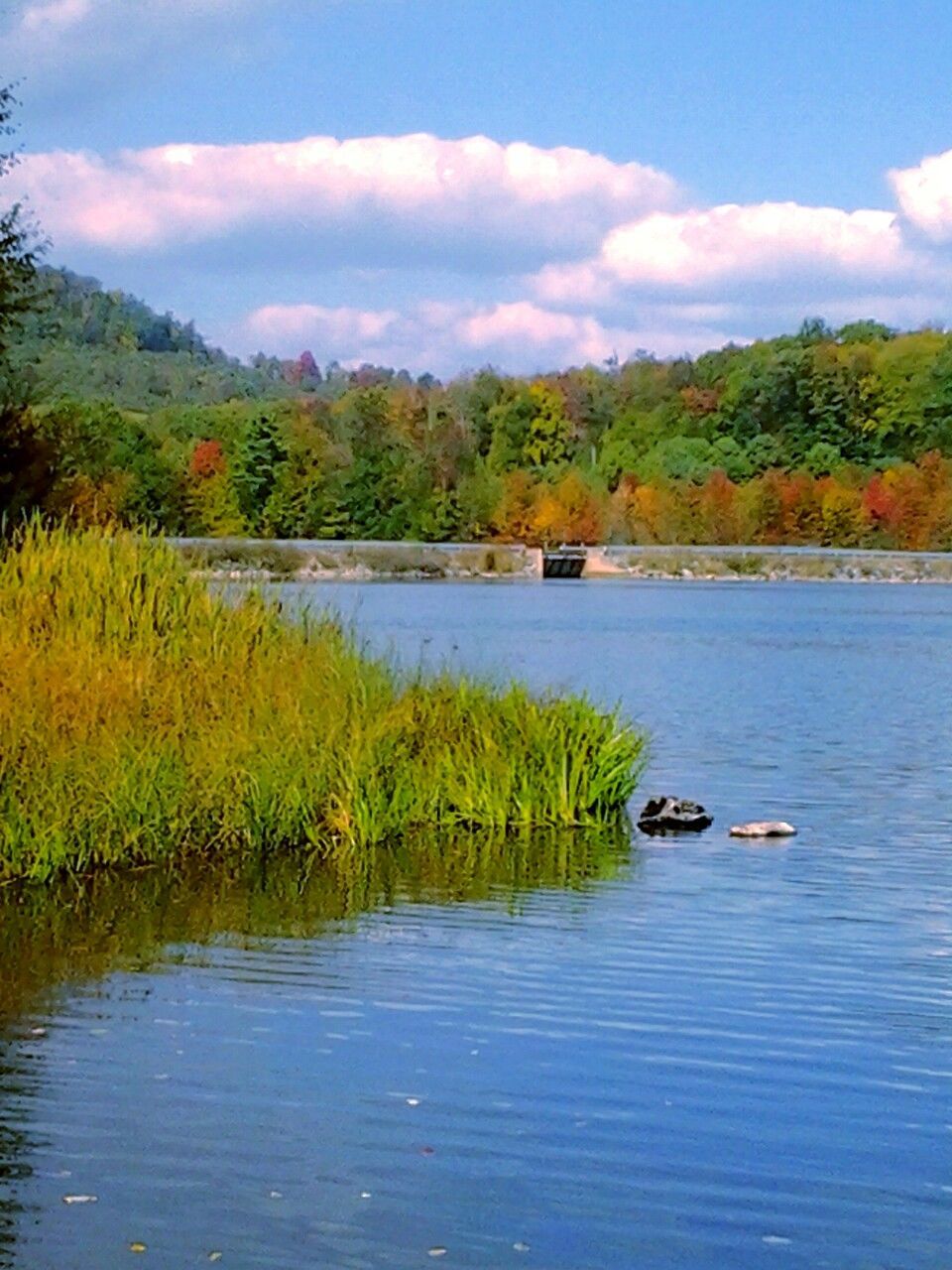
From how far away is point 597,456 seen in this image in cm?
12612

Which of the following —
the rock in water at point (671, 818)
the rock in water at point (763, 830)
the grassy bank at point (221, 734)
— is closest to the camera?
the grassy bank at point (221, 734)

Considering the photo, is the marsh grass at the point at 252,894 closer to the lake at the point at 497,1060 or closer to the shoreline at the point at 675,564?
the lake at the point at 497,1060

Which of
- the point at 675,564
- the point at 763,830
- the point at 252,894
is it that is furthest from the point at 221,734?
the point at 675,564

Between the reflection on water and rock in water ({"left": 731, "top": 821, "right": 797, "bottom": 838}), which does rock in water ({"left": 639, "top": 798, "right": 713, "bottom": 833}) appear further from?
the reflection on water

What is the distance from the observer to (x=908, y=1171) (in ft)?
24.9

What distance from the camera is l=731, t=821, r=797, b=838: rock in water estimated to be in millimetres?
16969

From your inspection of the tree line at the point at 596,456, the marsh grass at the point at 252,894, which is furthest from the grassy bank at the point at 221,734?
the tree line at the point at 596,456

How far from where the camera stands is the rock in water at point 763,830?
668 inches

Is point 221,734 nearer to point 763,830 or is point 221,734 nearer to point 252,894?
point 252,894

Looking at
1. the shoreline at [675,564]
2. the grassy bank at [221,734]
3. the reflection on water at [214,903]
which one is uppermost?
the shoreline at [675,564]

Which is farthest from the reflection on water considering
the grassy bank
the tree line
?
the tree line

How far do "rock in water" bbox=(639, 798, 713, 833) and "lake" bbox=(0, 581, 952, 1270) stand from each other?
249mm

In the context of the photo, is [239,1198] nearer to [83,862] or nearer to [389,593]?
[83,862]

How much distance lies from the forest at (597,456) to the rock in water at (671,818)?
7998 cm
